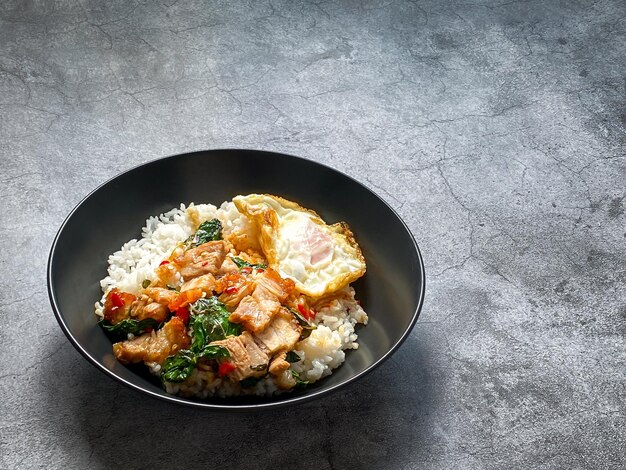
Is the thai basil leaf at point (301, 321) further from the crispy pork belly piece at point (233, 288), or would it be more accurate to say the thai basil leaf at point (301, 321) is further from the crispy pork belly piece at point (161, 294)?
the crispy pork belly piece at point (161, 294)

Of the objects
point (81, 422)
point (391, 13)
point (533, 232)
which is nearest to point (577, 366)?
point (533, 232)

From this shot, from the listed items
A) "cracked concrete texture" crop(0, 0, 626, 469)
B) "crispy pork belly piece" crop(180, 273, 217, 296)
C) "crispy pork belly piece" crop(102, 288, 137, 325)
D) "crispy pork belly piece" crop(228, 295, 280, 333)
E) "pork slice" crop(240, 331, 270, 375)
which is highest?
"crispy pork belly piece" crop(228, 295, 280, 333)

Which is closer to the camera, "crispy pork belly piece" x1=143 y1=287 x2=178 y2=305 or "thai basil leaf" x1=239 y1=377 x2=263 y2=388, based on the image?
"thai basil leaf" x1=239 y1=377 x2=263 y2=388

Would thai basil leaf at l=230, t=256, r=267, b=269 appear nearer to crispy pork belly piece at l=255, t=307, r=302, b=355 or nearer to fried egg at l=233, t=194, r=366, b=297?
fried egg at l=233, t=194, r=366, b=297

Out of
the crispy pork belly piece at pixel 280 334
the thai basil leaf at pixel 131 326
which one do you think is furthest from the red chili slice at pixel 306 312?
the thai basil leaf at pixel 131 326

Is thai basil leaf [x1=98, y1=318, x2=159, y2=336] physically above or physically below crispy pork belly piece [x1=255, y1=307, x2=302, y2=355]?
below

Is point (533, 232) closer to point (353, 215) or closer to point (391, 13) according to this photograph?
point (353, 215)

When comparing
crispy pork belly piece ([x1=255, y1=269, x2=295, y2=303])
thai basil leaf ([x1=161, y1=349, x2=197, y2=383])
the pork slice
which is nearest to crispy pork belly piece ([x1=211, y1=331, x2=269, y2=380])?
the pork slice
